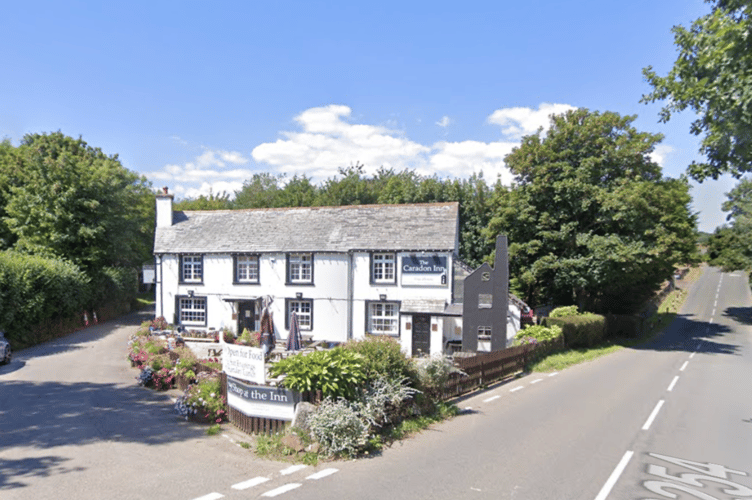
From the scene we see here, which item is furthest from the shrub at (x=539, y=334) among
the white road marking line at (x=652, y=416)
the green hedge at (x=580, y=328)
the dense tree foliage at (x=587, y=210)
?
the white road marking line at (x=652, y=416)

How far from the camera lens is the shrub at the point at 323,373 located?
9797 mm

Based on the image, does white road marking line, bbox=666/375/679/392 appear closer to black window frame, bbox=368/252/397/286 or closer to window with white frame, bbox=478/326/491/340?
window with white frame, bbox=478/326/491/340

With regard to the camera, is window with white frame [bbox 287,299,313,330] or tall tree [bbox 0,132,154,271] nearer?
window with white frame [bbox 287,299,313,330]

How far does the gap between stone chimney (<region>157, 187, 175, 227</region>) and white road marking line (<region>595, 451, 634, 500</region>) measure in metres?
27.8

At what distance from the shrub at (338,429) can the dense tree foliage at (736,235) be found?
52.6 metres

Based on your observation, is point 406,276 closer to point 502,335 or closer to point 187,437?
point 502,335

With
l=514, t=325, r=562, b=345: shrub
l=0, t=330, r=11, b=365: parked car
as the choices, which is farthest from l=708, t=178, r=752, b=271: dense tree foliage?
l=0, t=330, r=11, b=365: parked car

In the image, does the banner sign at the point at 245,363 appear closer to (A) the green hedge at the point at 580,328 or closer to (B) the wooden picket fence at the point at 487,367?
(B) the wooden picket fence at the point at 487,367

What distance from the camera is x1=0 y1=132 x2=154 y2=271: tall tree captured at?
95.6 feet

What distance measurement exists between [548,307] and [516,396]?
22.0m

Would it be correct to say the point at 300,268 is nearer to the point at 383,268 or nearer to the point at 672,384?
the point at 383,268

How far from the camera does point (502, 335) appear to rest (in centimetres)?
2244

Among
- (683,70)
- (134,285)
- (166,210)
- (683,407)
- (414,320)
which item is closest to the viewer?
(683,70)

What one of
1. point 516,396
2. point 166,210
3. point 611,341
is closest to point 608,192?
point 611,341
